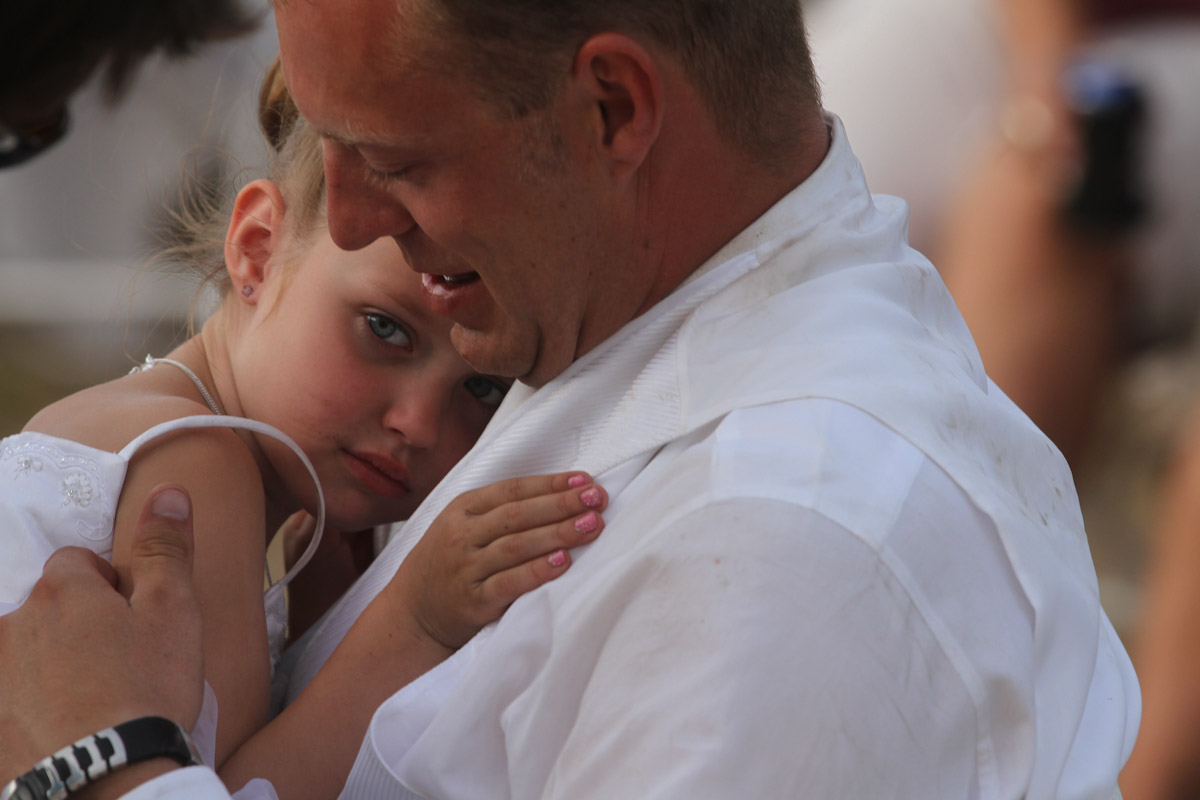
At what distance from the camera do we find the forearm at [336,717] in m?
1.63

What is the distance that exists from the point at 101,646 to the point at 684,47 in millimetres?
935

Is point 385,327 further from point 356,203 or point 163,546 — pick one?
point 163,546

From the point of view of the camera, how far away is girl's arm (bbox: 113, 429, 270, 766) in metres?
1.65

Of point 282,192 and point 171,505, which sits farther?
point 282,192

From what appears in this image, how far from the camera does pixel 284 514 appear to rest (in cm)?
220

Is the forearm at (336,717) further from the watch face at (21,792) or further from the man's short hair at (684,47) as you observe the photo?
the man's short hair at (684,47)

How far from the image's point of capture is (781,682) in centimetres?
122

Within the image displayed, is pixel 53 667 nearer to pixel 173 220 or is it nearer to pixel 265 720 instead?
pixel 265 720

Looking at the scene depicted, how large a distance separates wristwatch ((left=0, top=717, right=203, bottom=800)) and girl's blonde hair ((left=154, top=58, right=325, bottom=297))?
3.06ft

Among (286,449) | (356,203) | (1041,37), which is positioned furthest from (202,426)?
(1041,37)

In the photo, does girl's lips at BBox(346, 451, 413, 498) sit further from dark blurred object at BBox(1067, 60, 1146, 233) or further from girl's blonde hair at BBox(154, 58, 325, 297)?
dark blurred object at BBox(1067, 60, 1146, 233)

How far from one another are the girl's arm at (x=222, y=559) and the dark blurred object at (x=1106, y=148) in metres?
2.94

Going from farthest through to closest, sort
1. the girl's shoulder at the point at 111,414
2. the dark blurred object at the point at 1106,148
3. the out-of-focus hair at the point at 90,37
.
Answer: the dark blurred object at the point at 1106,148, the girl's shoulder at the point at 111,414, the out-of-focus hair at the point at 90,37

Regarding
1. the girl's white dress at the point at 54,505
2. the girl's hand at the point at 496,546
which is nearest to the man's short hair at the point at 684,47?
the girl's hand at the point at 496,546
